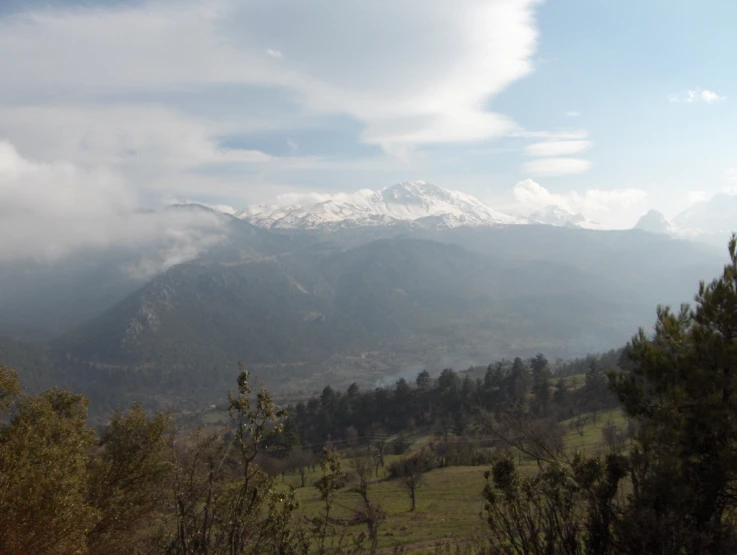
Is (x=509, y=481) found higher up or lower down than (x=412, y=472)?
higher up

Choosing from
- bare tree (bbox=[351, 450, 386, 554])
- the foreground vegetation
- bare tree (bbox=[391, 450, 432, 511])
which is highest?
the foreground vegetation

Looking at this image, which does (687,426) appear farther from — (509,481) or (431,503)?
(431,503)

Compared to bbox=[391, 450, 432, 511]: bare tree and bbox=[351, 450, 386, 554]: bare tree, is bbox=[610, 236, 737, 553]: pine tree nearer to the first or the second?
bbox=[351, 450, 386, 554]: bare tree

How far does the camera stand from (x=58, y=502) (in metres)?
8.67

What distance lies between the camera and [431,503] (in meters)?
32.7

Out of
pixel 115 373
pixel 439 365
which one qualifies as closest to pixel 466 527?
pixel 439 365

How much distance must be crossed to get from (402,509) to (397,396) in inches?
1630

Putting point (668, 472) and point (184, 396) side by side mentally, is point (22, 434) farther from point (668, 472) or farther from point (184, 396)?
point (184, 396)

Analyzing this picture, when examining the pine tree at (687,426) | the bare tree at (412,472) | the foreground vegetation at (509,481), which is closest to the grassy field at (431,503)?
the bare tree at (412,472)

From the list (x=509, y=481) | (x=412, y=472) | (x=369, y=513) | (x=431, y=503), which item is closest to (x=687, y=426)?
(x=509, y=481)

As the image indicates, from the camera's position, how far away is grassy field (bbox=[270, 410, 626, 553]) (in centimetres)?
2328

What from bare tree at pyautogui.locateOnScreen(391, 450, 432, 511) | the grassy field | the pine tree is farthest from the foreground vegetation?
bare tree at pyautogui.locateOnScreen(391, 450, 432, 511)

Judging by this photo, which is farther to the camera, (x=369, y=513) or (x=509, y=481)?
(x=369, y=513)

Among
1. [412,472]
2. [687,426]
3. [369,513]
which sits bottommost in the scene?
[412,472]
